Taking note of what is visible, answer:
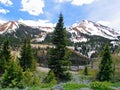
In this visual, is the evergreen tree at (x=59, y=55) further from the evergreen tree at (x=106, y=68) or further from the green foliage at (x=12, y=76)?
the green foliage at (x=12, y=76)

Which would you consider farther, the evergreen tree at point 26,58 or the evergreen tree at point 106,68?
the evergreen tree at point 26,58

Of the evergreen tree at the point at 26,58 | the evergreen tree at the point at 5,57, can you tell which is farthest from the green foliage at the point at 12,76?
the evergreen tree at the point at 26,58

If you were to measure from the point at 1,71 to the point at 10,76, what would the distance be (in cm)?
2752

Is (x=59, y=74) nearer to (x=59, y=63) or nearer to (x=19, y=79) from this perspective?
(x=59, y=63)

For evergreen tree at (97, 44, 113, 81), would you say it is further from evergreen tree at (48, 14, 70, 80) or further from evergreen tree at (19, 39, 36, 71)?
evergreen tree at (19, 39, 36, 71)

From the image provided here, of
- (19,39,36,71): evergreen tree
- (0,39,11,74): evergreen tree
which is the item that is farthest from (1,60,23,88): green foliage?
(19,39,36,71): evergreen tree

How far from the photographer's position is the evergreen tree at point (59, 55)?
62062 mm

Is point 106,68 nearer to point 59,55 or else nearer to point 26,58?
point 59,55

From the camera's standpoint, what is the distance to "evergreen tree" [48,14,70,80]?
6206 cm

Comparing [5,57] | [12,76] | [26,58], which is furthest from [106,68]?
[12,76]

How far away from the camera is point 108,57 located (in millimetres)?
67688

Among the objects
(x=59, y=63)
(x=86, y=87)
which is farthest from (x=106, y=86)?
(x=59, y=63)

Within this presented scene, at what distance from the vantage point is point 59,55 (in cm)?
6269

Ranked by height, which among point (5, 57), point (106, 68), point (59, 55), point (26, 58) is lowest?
point (106, 68)
